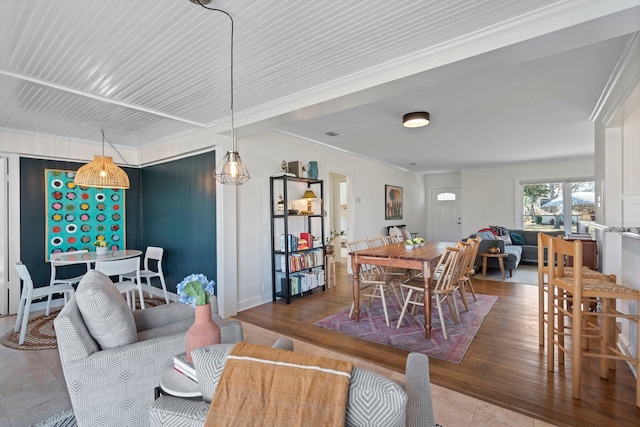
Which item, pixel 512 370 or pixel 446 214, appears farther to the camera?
pixel 446 214

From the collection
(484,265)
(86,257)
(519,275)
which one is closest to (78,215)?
(86,257)

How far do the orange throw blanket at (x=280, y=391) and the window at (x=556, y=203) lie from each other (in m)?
8.67

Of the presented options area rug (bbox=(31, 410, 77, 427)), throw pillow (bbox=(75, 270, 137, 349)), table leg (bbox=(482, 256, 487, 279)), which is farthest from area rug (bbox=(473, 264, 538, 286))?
area rug (bbox=(31, 410, 77, 427))

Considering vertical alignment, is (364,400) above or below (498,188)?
below

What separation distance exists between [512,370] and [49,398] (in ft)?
11.2

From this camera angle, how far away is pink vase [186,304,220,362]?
1.43 metres

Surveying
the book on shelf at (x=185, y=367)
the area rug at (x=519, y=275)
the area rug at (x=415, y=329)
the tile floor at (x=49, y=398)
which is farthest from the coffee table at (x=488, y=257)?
the book on shelf at (x=185, y=367)

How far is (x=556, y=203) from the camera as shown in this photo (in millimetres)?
7609

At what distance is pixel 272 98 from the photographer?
9.92 feet

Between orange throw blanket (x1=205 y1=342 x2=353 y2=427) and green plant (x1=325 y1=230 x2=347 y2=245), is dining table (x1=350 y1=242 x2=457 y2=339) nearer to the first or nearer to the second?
green plant (x1=325 y1=230 x2=347 y2=245)

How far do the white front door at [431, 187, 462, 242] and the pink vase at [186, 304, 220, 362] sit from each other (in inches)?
362

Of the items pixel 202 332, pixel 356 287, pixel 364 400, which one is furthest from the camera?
pixel 356 287

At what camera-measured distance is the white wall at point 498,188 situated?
7496 millimetres

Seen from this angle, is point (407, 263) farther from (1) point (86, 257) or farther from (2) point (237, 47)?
(1) point (86, 257)
